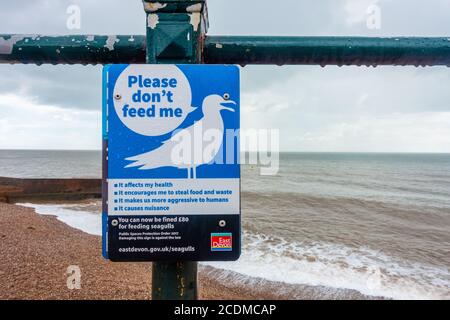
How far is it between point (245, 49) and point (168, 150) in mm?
601

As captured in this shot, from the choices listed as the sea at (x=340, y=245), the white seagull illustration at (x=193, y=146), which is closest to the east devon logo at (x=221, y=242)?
the white seagull illustration at (x=193, y=146)

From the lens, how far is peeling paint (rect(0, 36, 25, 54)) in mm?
1392

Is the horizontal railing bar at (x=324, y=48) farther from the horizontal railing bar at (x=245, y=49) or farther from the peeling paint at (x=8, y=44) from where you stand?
the peeling paint at (x=8, y=44)

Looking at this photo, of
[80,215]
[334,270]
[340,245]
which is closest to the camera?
[334,270]

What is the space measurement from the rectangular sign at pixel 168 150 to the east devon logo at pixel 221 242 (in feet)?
0.32

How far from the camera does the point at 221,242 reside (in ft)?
4.58

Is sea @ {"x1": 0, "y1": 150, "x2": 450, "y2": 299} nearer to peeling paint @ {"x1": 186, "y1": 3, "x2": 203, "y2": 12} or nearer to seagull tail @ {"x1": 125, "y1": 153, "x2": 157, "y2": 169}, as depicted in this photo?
seagull tail @ {"x1": 125, "y1": 153, "x2": 157, "y2": 169}

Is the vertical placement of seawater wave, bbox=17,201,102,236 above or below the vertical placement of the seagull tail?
below

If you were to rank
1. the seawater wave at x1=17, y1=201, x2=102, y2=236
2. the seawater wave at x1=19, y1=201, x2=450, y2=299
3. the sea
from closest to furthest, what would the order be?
the seawater wave at x1=19, y1=201, x2=450, y2=299
the sea
the seawater wave at x1=17, y1=201, x2=102, y2=236

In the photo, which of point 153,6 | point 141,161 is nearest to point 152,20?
point 153,6

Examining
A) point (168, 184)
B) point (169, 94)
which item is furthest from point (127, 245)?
point (169, 94)

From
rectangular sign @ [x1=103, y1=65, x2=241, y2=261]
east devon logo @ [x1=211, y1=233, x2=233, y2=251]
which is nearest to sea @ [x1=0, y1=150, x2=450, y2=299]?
east devon logo @ [x1=211, y1=233, x2=233, y2=251]

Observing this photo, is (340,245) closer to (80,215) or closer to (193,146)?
(193,146)

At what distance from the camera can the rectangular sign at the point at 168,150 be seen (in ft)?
4.33
